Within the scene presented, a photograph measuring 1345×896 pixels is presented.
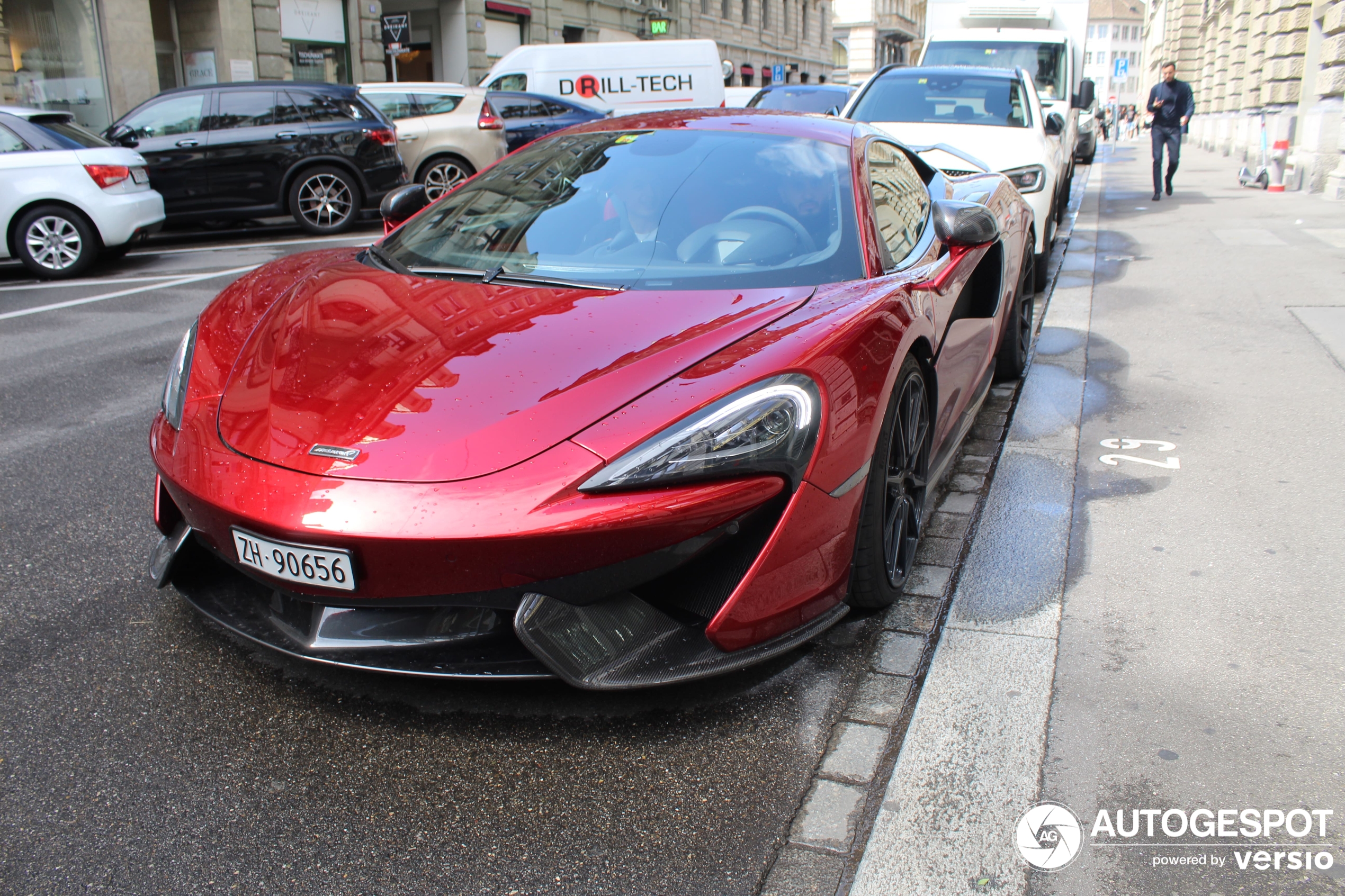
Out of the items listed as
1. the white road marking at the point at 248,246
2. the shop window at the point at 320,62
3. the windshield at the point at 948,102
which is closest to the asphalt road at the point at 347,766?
the windshield at the point at 948,102

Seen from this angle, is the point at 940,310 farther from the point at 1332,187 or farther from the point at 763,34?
the point at 763,34

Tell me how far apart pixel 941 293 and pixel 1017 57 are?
418 inches

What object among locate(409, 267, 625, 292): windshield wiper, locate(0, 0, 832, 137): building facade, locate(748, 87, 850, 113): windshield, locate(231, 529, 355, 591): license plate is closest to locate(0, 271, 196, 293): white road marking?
locate(409, 267, 625, 292): windshield wiper

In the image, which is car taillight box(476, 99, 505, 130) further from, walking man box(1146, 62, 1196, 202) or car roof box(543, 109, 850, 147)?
car roof box(543, 109, 850, 147)

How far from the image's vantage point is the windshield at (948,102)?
8.52 m

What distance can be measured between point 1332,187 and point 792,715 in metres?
14.8

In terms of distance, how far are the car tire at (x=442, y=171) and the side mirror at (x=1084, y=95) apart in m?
7.39

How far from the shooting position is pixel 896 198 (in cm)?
356

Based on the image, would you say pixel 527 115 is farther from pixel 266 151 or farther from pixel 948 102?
pixel 948 102

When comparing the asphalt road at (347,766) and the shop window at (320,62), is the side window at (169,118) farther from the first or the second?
the shop window at (320,62)

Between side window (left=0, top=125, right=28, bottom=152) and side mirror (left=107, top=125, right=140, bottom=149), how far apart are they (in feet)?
6.91

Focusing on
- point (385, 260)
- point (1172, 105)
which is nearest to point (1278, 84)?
point (1172, 105)

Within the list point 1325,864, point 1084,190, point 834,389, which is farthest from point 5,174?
point 1084,190

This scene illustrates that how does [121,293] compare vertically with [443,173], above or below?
below
